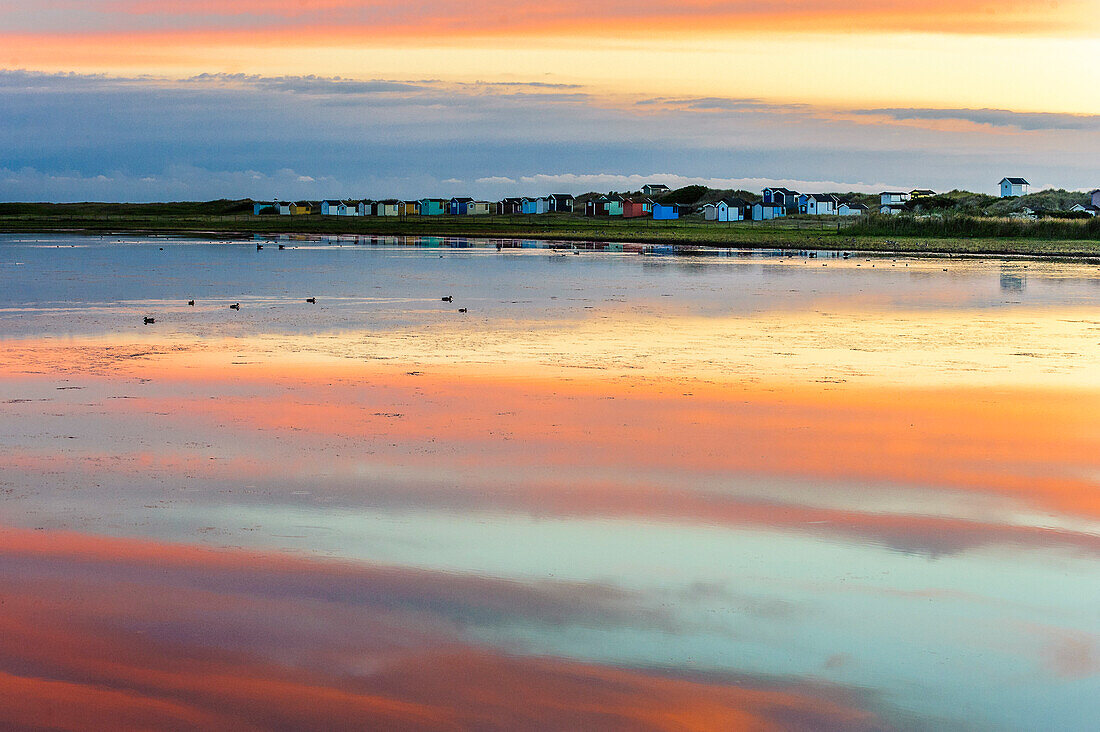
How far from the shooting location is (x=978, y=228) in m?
86.8

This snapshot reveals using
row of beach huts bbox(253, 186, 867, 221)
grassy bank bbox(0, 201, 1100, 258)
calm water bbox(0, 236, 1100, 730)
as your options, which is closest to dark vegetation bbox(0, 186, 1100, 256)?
grassy bank bbox(0, 201, 1100, 258)

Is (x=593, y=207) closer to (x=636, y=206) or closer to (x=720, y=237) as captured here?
(x=636, y=206)

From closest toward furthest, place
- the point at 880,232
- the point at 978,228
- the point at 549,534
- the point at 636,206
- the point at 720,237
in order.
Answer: the point at 549,534
the point at 978,228
the point at 880,232
the point at 720,237
the point at 636,206

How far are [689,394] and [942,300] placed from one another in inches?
831

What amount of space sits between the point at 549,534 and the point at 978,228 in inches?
3290

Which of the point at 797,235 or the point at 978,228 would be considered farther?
the point at 797,235

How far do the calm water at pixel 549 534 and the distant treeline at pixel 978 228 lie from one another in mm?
64018

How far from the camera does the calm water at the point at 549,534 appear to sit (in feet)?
24.6

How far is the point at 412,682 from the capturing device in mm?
7582

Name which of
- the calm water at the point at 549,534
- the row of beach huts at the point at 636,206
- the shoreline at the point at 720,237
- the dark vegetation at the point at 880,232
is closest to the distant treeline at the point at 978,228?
the dark vegetation at the point at 880,232

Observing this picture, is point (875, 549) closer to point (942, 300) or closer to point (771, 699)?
point (771, 699)

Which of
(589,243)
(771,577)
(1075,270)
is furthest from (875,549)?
(589,243)

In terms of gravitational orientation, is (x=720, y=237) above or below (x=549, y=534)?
above

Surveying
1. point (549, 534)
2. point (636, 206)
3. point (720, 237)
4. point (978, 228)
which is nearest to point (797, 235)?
point (720, 237)
